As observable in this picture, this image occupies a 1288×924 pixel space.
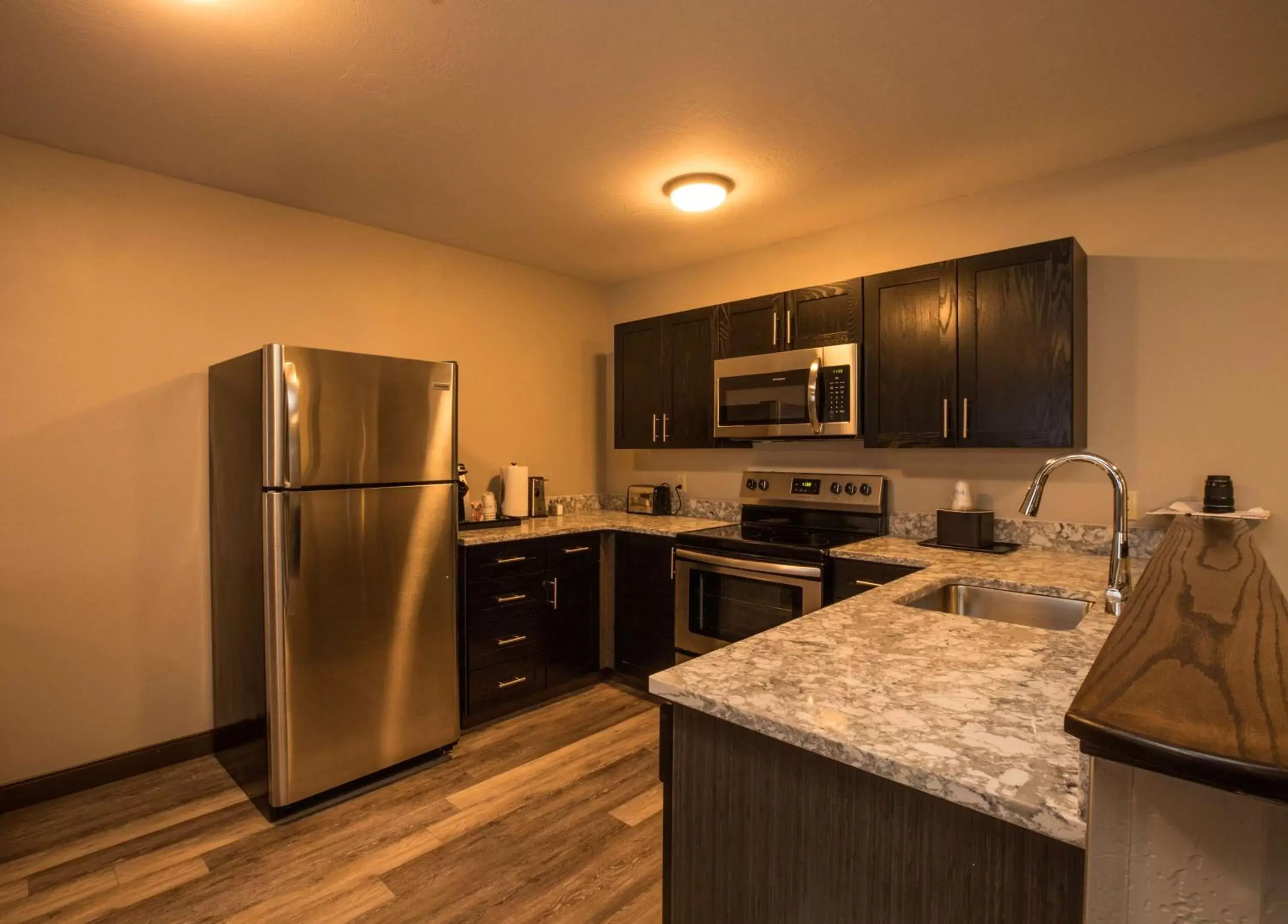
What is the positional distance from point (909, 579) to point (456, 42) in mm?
2097

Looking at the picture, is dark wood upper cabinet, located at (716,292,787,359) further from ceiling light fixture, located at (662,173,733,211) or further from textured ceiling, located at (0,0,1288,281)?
ceiling light fixture, located at (662,173,733,211)

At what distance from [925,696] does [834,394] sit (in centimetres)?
210

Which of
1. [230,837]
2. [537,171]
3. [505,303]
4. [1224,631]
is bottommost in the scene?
[230,837]

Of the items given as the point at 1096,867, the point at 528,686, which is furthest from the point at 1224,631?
the point at 528,686

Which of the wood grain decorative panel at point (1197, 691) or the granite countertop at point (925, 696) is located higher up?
the wood grain decorative panel at point (1197, 691)

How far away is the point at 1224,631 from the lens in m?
0.69

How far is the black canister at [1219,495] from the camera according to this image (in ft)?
7.42

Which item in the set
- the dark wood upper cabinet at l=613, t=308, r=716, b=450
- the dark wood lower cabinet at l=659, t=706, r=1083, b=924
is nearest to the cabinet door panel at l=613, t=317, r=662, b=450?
the dark wood upper cabinet at l=613, t=308, r=716, b=450

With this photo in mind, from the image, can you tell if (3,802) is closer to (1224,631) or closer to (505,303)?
(505,303)

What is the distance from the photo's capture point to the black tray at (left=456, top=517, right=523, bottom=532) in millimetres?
3336

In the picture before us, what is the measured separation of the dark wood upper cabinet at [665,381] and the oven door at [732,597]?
0.78 m

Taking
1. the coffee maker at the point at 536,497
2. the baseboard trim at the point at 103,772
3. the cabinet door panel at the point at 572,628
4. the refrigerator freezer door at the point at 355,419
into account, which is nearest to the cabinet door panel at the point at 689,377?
the coffee maker at the point at 536,497

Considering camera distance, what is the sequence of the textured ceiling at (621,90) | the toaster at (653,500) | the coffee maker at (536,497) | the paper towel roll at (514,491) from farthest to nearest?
the toaster at (653,500) → the coffee maker at (536,497) → the paper towel roll at (514,491) → the textured ceiling at (621,90)

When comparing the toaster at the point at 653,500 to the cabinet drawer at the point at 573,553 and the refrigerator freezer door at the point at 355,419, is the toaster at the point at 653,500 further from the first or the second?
the refrigerator freezer door at the point at 355,419
